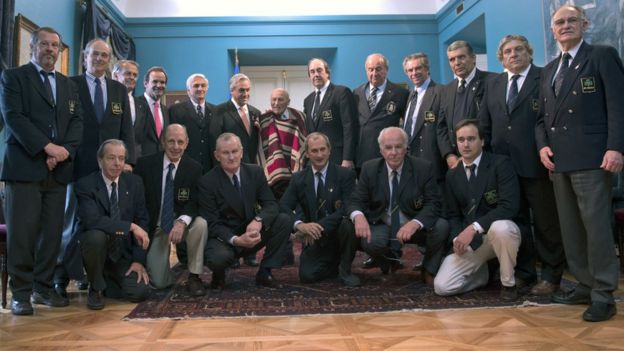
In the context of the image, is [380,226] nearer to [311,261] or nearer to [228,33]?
[311,261]

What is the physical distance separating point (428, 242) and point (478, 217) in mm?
329

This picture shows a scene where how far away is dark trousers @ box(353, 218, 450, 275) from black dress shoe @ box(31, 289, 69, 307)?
5.72ft

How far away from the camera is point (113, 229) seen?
2.86m

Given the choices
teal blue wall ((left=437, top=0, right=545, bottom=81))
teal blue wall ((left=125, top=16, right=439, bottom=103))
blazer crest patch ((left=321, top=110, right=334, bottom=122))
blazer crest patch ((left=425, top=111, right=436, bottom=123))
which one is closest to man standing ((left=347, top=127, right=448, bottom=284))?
blazer crest patch ((left=425, top=111, right=436, bottom=123))

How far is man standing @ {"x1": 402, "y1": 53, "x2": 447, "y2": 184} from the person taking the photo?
3.64 metres

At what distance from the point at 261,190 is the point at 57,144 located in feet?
3.93

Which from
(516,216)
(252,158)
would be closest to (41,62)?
(252,158)

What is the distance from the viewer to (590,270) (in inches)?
97.0

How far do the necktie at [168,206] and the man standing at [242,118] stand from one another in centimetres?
81

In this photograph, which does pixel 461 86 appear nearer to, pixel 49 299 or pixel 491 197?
pixel 491 197

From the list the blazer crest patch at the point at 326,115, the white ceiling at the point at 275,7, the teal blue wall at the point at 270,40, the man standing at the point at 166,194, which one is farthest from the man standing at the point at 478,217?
the white ceiling at the point at 275,7

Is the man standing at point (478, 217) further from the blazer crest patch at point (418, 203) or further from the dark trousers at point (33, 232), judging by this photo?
the dark trousers at point (33, 232)

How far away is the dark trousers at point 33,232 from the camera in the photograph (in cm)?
269

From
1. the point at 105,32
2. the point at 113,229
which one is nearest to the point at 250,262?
the point at 113,229
